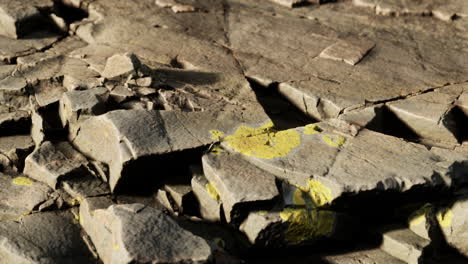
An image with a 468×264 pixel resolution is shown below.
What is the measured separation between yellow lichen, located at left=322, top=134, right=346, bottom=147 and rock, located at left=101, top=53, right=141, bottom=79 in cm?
152

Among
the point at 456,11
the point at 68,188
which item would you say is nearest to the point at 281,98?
A: the point at 68,188

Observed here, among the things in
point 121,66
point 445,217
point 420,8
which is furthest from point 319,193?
point 420,8

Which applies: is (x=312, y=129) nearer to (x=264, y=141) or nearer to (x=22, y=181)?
(x=264, y=141)

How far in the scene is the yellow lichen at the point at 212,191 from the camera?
3.32m

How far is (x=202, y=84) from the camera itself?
14.1 ft

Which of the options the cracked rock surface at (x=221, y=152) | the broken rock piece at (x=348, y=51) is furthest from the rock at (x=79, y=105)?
the broken rock piece at (x=348, y=51)

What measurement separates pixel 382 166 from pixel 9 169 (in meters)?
2.47

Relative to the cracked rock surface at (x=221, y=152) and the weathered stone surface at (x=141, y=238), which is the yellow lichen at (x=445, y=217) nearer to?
the cracked rock surface at (x=221, y=152)

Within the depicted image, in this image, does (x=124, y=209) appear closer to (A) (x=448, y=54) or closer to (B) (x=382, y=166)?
(B) (x=382, y=166)

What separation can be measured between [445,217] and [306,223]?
39.6 inches

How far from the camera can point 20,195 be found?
338 centimetres

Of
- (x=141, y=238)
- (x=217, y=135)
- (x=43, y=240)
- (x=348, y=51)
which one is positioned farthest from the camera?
(x=348, y=51)

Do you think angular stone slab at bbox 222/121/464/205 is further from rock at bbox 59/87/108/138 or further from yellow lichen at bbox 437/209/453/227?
Answer: rock at bbox 59/87/108/138

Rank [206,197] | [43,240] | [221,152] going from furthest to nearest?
[221,152]
[206,197]
[43,240]
